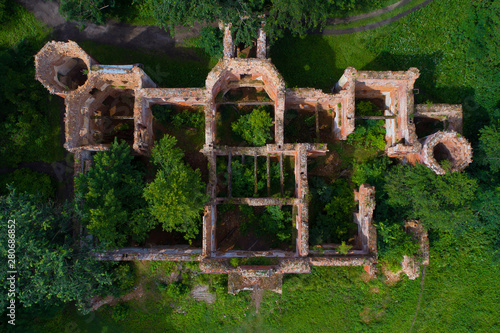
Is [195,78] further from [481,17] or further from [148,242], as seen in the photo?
[481,17]

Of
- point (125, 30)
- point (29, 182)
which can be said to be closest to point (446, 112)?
point (125, 30)

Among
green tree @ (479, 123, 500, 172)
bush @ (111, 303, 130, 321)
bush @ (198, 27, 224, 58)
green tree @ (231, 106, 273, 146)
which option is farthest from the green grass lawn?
bush @ (198, 27, 224, 58)

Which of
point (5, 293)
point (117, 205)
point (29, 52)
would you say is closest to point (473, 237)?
point (117, 205)

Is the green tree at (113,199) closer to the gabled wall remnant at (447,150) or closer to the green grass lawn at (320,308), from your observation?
the green grass lawn at (320,308)

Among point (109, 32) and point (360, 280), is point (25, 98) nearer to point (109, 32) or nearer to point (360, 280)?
point (109, 32)

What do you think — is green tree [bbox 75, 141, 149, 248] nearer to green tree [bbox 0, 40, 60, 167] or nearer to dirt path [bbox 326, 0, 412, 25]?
green tree [bbox 0, 40, 60, 167]

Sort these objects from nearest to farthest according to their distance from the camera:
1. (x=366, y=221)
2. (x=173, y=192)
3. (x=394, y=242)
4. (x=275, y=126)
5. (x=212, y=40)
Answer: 1. (x=173, y=192)
2. (x=394, y=242)
3. (x=275, y=126)
4. (x=366, y=221)
5. (x=212, y=40)
